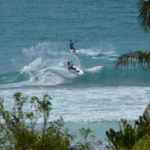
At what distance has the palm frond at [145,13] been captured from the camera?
15.6m

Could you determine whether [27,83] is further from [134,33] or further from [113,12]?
[113,12]

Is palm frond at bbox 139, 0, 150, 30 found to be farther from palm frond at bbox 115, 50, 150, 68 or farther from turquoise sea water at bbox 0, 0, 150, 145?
turquoise sea water at bbox 0, 0, 150, 145

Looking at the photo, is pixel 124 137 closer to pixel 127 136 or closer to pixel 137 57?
pixel 127 136

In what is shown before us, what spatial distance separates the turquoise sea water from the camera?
23.5 metres

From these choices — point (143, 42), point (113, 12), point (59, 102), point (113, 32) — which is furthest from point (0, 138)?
point (113, 12)

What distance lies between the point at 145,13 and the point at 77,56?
788 inches

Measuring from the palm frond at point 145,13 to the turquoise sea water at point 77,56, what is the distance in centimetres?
452

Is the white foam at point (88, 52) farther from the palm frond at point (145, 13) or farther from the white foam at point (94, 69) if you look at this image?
the palm frond at point (145, 13)

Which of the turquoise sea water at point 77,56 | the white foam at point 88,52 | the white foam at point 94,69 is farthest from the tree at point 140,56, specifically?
the white foam at point 88,52

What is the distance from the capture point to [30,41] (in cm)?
4038

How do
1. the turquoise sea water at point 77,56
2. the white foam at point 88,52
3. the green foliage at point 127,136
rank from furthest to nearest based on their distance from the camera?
the white foam at point 88,52 → the turquoise sea water at point 77,56 → the green foliage at point 127,136

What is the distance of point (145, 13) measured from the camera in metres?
15.9

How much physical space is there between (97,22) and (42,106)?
3497 cm

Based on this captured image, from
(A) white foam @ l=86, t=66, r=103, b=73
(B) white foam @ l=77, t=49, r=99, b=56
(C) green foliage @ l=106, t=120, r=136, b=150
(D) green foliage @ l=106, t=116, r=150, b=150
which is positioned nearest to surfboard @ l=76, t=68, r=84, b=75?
(A) white foam @ l=86, t=66, r=103, b=73
